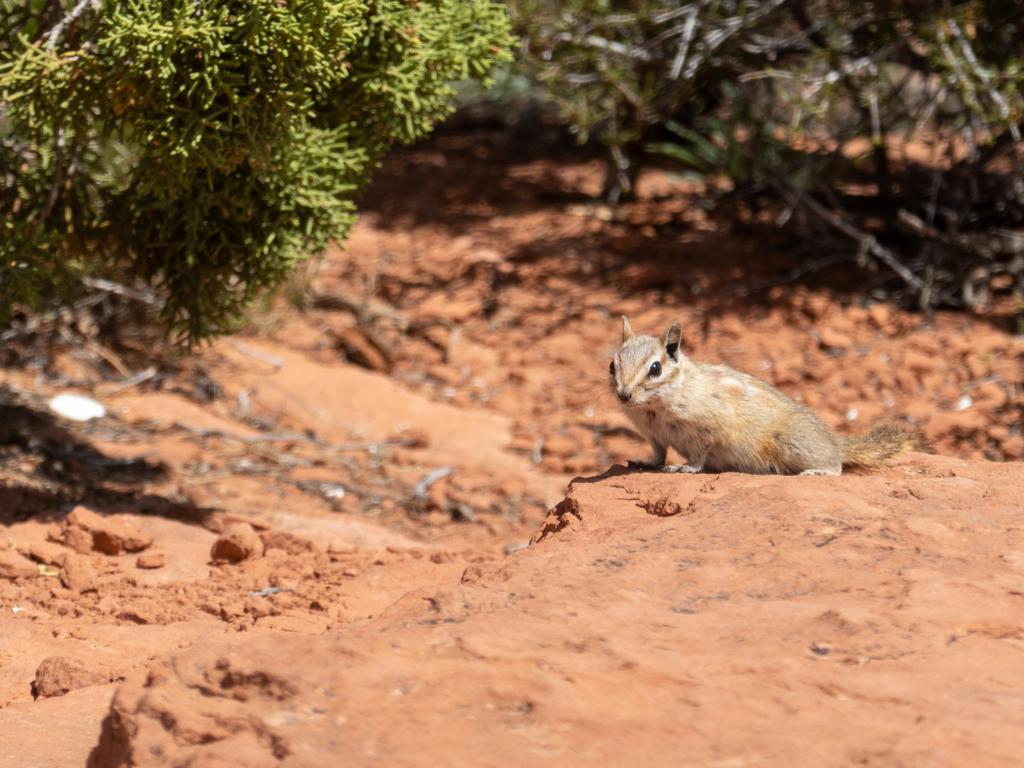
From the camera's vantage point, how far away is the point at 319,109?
238 inches

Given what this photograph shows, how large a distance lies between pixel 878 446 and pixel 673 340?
1217 millimetres

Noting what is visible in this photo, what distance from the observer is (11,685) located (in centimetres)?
383

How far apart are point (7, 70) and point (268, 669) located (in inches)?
181

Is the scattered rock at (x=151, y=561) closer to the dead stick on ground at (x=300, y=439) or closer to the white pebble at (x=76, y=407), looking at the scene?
the dead stick on ground at (x=300, y=439)

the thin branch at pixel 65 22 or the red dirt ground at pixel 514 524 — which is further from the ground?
the thin branch at pixel 65 22

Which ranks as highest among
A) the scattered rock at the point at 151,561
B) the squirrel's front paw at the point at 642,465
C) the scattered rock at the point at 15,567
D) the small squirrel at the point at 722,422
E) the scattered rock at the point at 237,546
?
the small squirrel at the point at 722,422

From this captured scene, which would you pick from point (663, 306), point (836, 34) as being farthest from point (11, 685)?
point (836, 34)

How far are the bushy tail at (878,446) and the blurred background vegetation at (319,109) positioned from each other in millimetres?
3195

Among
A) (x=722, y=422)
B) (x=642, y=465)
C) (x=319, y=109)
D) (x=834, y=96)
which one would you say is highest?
(x=834, y=96)

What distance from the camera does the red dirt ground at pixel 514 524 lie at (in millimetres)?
2578

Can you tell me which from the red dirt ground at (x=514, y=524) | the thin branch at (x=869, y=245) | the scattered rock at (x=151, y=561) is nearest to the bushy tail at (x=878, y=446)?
the red dirt ground at (x=514, y=524)

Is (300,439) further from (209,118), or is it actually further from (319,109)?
(209,118)

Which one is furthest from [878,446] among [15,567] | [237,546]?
[15,567]

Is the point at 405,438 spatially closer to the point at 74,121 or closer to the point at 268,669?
the point at 74,121
